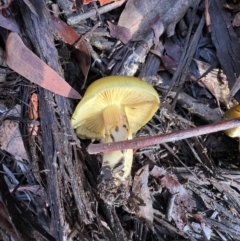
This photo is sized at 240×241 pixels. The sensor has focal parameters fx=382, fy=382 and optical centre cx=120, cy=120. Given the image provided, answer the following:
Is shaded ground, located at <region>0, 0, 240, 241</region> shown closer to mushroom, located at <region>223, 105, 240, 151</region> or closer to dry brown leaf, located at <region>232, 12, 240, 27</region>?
dry brown leaf, located at <region>232, 12, 240, 27</region>

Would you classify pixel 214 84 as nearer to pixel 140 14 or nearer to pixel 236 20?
pixel 236 20

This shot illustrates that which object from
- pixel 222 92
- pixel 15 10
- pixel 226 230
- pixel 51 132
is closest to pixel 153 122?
pixel 222 92

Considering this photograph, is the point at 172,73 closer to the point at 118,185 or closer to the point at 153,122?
the point at 153,122

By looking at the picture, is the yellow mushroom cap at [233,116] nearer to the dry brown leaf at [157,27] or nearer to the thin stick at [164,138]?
the thin stick at [164,138]

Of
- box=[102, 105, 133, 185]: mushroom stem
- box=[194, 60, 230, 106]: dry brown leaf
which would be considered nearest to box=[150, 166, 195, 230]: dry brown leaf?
box=[102, 105, 133, 185]: mushroom stem

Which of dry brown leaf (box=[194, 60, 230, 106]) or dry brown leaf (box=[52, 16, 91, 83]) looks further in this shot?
dry brown leaf (box=[194, 60, 230, 106])

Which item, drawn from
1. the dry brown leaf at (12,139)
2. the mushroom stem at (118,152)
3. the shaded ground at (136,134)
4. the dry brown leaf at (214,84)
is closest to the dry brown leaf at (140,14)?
the shaded ground at (136,134)

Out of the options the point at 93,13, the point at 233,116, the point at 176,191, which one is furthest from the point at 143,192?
the point at 93,13
